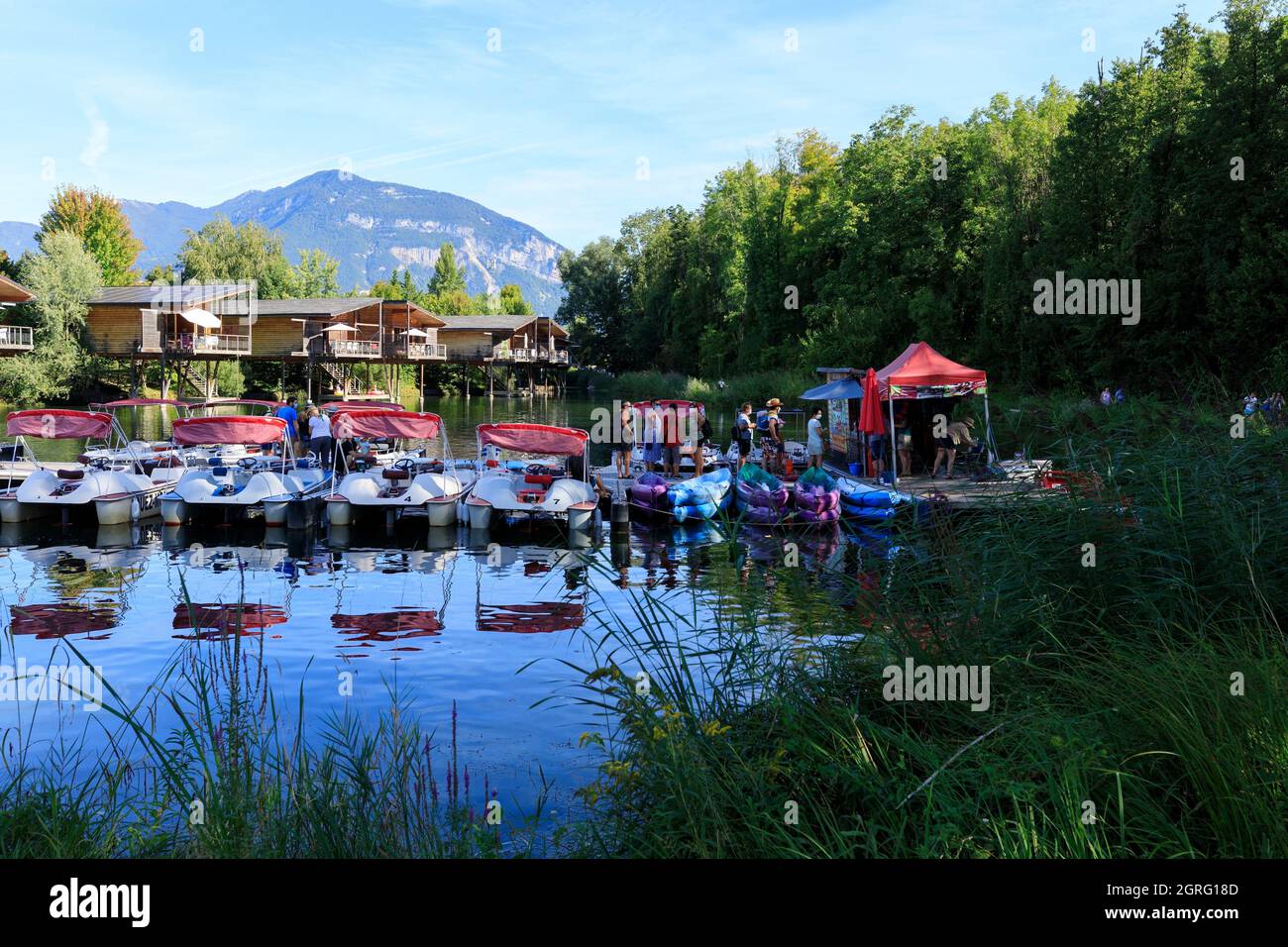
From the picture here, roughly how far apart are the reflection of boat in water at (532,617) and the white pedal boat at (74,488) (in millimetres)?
10982

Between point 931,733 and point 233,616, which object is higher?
point 931,733

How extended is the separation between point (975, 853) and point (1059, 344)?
127 ft

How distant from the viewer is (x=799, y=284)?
217 feet

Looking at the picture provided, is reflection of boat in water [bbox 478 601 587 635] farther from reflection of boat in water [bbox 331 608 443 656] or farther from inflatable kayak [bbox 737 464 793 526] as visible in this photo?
inflatable kayak [bbox 737 464 793 526]

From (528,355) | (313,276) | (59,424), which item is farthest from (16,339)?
(313,276)

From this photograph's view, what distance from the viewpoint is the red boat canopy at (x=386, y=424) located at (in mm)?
22531

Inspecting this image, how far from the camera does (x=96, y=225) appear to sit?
86062 mm

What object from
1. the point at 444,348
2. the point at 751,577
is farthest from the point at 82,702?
the point at 444,348

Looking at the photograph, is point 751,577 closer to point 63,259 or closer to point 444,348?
point 63,259

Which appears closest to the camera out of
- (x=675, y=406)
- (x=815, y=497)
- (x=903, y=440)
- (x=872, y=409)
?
(x=815, y=497)

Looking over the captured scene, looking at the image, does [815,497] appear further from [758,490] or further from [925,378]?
[925,378]

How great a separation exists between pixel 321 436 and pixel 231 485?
12.0 feet

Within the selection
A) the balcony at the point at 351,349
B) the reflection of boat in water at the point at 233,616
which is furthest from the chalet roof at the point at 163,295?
the reflection of boat in water at the point at 233,616

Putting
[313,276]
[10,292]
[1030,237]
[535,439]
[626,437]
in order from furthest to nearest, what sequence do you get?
1. [313,276]
2. [10,292]
3. [1030,237]
4. [626,437]
5. [535,439]
